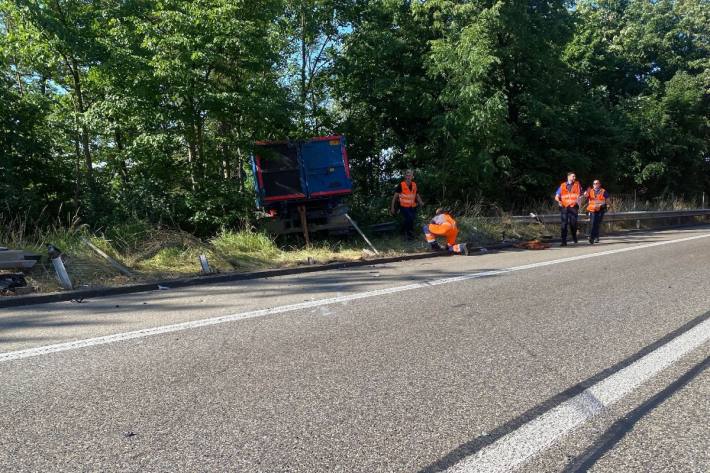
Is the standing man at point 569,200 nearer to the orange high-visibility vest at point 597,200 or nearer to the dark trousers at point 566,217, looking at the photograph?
the dark trousers at point 566,217

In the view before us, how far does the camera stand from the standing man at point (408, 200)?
12016 mm

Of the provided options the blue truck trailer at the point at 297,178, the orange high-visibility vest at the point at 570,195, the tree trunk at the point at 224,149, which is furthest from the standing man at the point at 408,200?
the tree trunk at the point at 224,149

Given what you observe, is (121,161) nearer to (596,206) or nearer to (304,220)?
(304,220)

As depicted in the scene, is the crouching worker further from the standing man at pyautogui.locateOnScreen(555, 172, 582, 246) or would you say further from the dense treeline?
the standing man at pyautogui.locateOnScreen(555, 172, 582, 246)

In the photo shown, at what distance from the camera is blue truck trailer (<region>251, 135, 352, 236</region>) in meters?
Result: 11.2

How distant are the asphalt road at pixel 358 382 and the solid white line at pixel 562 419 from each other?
15mm

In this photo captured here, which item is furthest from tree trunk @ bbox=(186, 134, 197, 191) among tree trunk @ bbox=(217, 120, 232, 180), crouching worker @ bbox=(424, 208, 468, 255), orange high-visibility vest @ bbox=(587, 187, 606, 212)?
orange high-visibility vest @ bbox=(587, 187, 606, 212)

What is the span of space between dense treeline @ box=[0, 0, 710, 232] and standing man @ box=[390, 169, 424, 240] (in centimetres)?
195

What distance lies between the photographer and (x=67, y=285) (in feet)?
23.5

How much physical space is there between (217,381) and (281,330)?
4.42 ft

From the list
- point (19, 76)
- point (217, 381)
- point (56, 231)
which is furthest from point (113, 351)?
point (19, 76)

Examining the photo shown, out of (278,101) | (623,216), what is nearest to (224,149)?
→ (278,101)

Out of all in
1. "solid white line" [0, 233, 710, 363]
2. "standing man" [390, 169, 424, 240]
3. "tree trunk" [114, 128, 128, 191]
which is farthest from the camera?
Answer: "standing man" [390, 169, 424, 240]

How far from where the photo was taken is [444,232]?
37.2 ft
